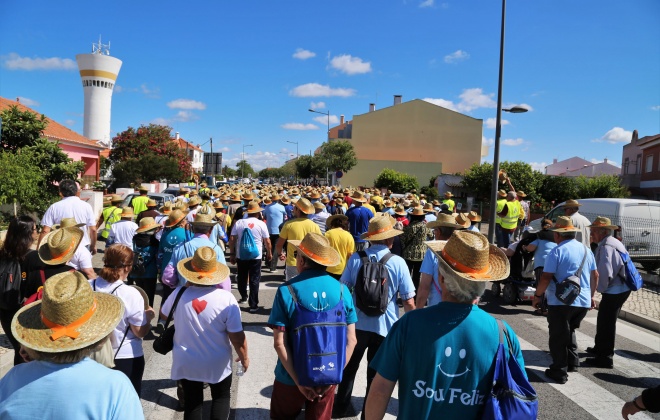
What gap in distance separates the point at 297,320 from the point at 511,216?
10876mm

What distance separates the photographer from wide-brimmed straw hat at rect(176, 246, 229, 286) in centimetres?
340

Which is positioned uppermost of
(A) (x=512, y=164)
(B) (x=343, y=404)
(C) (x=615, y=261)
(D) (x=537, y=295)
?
(A) (x=512, y=164)

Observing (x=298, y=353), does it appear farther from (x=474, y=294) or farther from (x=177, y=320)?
(x=474, y=294)

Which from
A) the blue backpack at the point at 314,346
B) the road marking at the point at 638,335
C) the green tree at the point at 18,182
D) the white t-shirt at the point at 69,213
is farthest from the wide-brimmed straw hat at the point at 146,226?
the green tree at the point at 18,182

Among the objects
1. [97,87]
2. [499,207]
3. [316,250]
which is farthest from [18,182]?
[97,87]

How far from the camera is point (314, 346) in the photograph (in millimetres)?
3010

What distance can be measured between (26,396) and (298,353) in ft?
5.18

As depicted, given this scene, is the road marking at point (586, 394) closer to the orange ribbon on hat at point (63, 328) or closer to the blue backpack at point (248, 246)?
the blue backpack at point (248, 246)

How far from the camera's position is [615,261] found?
5.71m

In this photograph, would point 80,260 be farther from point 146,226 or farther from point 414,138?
point 414,138

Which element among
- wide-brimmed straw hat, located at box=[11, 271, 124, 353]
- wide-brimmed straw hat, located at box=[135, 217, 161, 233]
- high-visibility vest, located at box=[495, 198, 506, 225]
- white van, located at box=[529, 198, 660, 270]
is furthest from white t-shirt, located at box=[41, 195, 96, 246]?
white van, located at box=[529, 198, 660, 270]

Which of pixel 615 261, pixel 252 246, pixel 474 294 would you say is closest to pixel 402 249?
pixel 252 246

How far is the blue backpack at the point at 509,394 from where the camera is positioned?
2.07 metres

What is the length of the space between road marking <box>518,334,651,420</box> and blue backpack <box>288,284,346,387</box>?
3.13 metres
